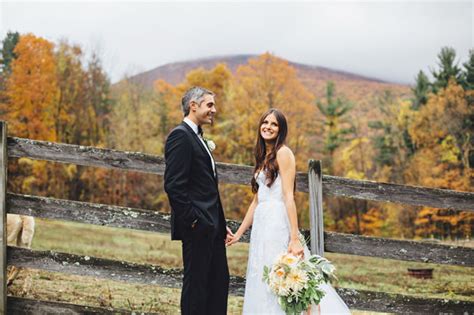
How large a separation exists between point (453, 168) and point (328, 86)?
64.5ft

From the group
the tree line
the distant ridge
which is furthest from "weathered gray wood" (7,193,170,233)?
the distant ridge

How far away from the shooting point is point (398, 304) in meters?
4.99

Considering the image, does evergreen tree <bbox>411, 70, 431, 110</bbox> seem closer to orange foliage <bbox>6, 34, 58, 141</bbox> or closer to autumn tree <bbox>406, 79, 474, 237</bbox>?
autumn tree <bbox>406, 79, 474, 237</bbox>

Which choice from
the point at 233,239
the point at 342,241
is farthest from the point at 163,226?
the point at 342,241

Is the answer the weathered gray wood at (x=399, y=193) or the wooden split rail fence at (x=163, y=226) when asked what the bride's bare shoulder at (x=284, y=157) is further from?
the weathered gray wood at (x=399, y=193)

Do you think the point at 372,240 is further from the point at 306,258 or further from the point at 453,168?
the point at 453,168

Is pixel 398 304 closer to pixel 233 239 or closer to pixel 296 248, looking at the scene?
pixel 296 248

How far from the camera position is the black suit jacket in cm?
401

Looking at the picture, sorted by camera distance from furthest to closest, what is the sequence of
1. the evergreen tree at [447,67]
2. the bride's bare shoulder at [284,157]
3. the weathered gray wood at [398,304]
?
the evergreen tree at [447,67] → the weathered gray wood at [398,304] → the bride's bare shoulder at [284,157]

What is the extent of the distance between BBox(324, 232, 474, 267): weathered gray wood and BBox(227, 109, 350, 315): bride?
439mm

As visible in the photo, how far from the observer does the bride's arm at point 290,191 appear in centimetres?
449

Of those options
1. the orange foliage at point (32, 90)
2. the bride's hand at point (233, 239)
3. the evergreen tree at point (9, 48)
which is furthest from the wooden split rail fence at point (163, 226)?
the evergreen tree at point (9, 48)

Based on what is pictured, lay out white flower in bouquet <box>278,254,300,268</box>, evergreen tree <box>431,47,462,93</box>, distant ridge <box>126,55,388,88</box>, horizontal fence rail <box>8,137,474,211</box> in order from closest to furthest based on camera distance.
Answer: white flower in bouquet <box>278,254,300,268</box>, horizontal fence rail <box>8,137,474,211</box>, evergreen tree <box>431,47,462,93</box>, distant ridge <box>126,55,388,88</box>

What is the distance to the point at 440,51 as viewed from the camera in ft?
130
